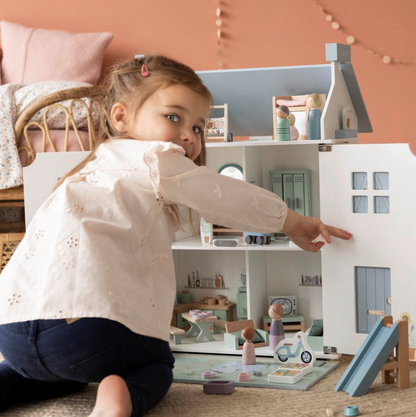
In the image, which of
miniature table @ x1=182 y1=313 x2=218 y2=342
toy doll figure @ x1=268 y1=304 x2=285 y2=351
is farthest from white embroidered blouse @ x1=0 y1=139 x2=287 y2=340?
miniature table @ x1=182 y1=313 x2=218 y2=342

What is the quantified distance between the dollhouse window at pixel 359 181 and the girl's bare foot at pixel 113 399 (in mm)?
734

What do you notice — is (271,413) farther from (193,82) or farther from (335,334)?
(193,82)

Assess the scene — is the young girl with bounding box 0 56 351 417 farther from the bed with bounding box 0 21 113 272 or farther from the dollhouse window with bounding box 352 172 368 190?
the bed with bounding box 0 21 113 272

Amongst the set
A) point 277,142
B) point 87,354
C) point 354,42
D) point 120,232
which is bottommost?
point 87,354

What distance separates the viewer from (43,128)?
2.27 metres

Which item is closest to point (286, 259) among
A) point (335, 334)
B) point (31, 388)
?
point (335, 334)

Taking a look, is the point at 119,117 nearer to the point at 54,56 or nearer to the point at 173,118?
the point at 173,118

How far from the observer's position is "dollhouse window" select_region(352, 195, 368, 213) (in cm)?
160

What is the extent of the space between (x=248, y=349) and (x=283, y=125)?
1.83ft

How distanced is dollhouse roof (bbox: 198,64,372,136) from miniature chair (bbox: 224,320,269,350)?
0.62 metres

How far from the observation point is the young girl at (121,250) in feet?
3.86

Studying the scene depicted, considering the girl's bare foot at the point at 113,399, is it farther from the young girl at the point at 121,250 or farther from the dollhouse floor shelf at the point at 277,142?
the dollhouse floor shelf at the point at 277,142

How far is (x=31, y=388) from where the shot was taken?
4.52 feet

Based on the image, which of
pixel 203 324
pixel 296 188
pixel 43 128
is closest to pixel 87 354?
pixel 203 324
